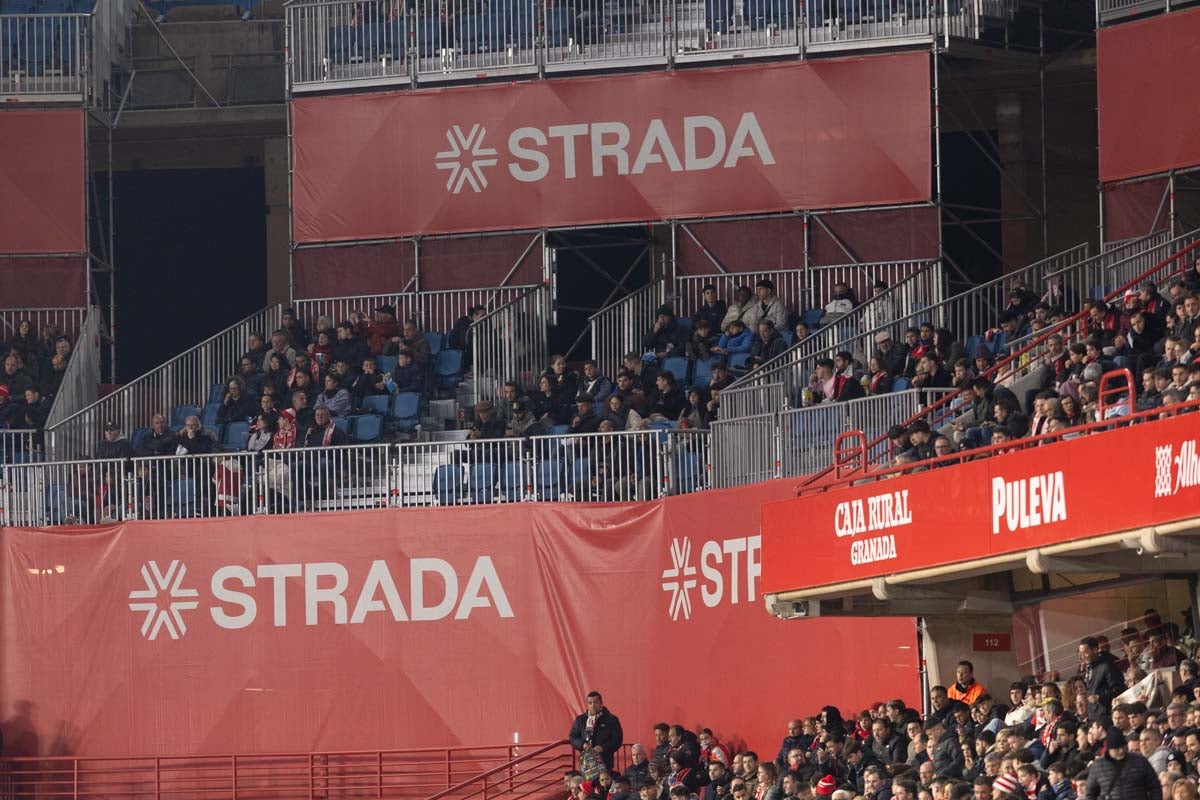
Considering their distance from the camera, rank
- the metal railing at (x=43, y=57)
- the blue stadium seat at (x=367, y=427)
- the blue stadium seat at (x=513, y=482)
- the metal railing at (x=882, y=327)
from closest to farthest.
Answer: the metal railing at (x=882, y=327), the blue stadium seat at (x=513, y=482), the blue stadium seat at (x=367, y=427), the metal railing at (x=43, y=57)

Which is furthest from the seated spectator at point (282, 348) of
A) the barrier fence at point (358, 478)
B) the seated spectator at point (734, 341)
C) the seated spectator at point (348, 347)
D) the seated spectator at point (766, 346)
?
the seated spectator at point (766, 346)

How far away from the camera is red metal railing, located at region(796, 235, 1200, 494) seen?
69.7 ft

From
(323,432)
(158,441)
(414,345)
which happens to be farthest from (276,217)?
(323,432)

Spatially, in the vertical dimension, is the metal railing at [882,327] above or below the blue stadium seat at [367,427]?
above

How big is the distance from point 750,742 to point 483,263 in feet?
34.5

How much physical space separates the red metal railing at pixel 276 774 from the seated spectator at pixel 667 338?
5244 millimetres

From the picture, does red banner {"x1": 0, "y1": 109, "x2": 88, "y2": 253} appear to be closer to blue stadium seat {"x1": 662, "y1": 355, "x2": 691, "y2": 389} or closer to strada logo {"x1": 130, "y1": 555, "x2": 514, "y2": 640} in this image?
strada logo {"x1": 130, "y1": 555, "x2": 514, "y2": 640}

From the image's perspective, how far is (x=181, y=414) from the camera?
3034 centimetres

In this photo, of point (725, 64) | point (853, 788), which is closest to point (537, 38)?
point (725, 64)

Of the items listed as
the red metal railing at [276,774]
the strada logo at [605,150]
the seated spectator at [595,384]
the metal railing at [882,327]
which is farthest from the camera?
the strada logo at [605,150]

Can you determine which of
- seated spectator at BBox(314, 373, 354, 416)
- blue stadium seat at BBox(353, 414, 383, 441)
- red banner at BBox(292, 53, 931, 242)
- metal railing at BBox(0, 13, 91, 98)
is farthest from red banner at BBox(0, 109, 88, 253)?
blue stadium seat at BBox(353, 414, 383, 441)

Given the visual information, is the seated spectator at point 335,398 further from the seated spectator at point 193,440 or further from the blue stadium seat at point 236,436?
the seated spectator at point 193,440

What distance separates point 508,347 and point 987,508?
1235 centimetres

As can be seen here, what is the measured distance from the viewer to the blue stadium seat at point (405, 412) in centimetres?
2869
